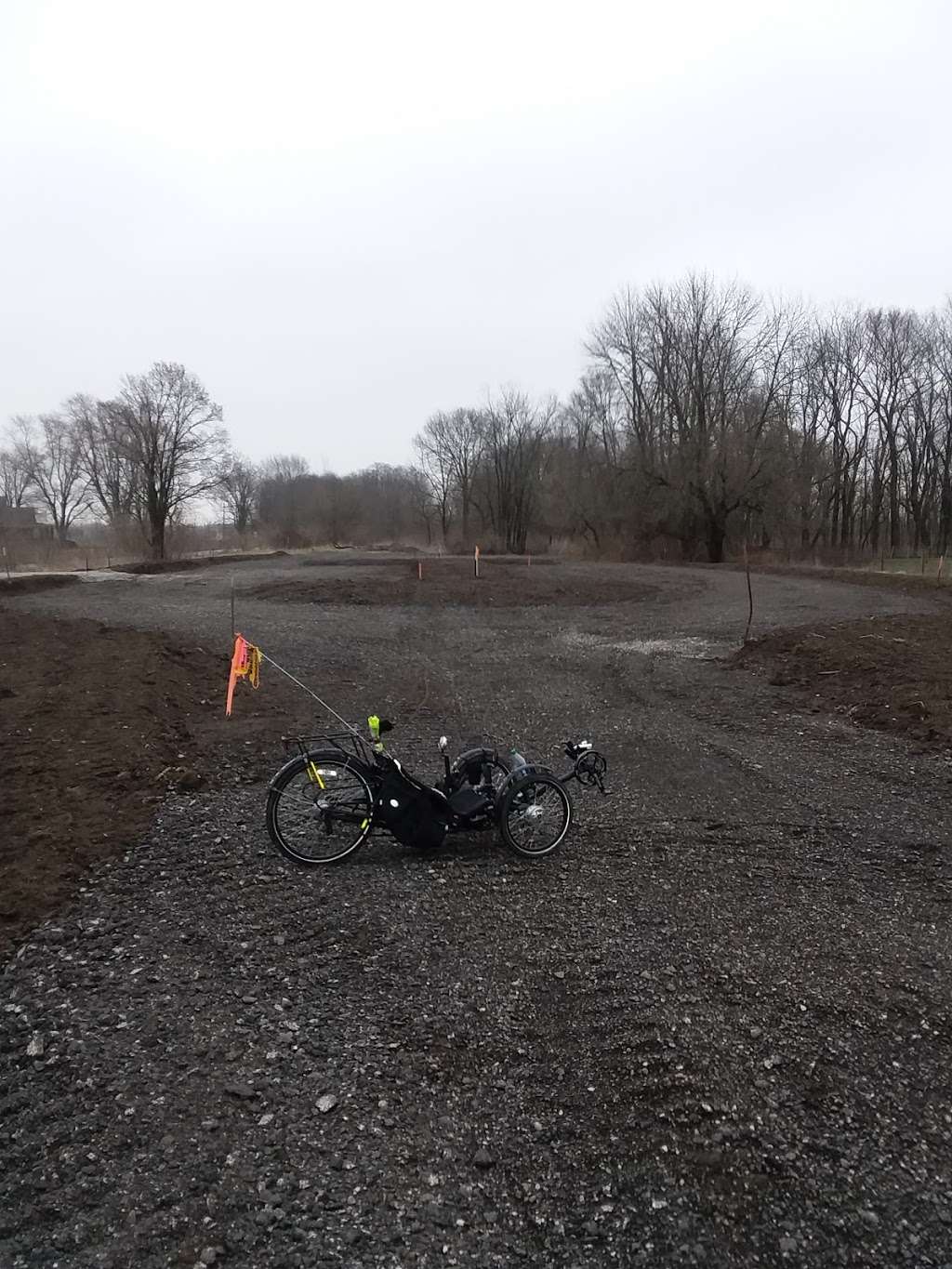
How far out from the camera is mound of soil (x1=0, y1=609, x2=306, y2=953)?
171 inches

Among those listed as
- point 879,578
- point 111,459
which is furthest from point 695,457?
point 111,459

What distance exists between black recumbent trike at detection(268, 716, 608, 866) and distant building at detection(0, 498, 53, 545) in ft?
147

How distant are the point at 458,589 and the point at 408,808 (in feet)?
53.3

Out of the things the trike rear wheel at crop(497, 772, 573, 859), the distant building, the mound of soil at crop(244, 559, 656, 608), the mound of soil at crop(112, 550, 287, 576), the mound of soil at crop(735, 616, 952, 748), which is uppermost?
the distant building

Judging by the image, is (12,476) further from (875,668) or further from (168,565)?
(875,668)

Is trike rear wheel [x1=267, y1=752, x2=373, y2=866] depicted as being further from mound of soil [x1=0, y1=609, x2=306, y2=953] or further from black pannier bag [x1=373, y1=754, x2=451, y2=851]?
mound of soil [x1=0, y1=609, x2=306, y2=953]

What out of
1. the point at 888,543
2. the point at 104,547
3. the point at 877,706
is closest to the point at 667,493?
the point at 888,543

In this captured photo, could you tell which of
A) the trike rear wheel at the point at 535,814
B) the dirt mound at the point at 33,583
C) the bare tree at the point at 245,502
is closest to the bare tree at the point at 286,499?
the bare tree at the point at 245,502

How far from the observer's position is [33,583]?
23.5 metres

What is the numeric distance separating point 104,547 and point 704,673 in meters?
45.8

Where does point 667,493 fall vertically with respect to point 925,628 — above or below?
above

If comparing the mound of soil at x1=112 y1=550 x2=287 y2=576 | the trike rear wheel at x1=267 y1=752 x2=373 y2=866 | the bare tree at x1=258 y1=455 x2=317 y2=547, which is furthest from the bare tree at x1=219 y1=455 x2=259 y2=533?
the trike rear wheel at x1=267 y1=752 x2=373 y2=866

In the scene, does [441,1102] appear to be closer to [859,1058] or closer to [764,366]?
[859,1058]

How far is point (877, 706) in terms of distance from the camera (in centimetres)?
777
